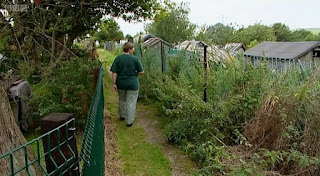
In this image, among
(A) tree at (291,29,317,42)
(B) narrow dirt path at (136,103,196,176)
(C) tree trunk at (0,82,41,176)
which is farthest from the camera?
(A) tree at (291,29,317,42)

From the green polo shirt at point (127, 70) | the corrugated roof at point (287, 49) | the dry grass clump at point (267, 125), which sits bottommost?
the dry grass clump at point (267, 125)

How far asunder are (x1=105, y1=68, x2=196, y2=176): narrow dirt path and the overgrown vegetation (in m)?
0.17

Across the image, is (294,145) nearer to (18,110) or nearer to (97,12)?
(18,110)

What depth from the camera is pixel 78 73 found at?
573 cm

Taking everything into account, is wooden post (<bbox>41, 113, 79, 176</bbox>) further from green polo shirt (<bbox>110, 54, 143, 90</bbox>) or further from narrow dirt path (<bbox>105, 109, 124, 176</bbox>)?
green polo shirt (<bbox>110, 54, 143, 90</bbox>)

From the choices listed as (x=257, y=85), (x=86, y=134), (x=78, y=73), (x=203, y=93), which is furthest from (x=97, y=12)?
(x=86, y=134)

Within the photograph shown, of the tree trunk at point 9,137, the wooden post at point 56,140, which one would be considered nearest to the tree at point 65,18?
the tree trunk at point 9,137

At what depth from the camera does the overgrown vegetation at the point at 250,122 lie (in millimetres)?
3713

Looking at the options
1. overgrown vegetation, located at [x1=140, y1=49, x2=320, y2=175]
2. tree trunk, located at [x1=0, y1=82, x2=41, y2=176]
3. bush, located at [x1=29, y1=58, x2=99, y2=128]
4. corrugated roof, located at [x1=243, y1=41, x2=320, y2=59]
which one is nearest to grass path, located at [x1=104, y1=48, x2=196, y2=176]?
overgrown vegetation, located at [x1=140, y1=49, x2=320, y2=175]

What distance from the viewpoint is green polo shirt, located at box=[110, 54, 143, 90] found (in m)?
5.90

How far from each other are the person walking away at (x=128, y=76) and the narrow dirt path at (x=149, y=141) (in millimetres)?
461

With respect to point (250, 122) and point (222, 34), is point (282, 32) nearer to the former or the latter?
point (222, 34)

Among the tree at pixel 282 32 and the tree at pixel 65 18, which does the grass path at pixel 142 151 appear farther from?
the tree at pixel 282 32

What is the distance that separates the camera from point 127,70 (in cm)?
589
